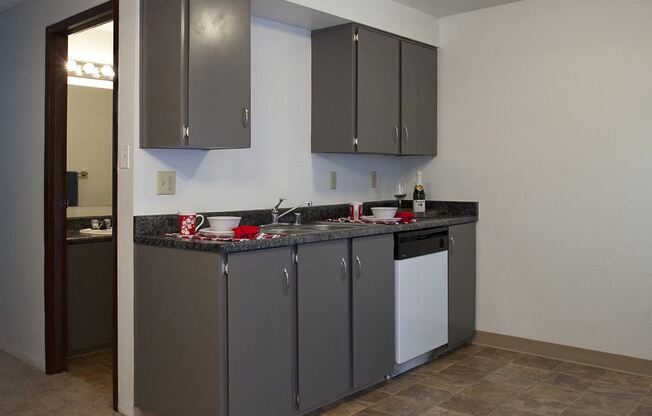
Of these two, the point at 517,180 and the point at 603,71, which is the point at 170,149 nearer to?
the point at 517,180

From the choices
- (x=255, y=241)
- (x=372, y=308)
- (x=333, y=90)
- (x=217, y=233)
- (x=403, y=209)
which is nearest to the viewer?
(x=255, y=241)

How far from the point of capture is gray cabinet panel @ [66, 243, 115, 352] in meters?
3.85

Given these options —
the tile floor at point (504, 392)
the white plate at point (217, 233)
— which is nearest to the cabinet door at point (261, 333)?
the white plate at point (217, 233)

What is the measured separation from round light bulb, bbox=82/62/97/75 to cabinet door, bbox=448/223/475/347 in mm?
2693

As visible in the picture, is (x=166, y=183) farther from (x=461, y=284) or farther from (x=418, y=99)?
(x=461, y=284)

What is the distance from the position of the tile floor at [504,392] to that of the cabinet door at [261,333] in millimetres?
413

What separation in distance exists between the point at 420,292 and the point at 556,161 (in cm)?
121

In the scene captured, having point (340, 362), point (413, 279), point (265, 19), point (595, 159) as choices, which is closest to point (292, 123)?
point (265, 19)

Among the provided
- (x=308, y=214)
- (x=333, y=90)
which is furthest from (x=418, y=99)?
(x=308, y=214)

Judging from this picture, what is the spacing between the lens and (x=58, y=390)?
3330 millimetres

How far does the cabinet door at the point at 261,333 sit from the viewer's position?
2508 mm

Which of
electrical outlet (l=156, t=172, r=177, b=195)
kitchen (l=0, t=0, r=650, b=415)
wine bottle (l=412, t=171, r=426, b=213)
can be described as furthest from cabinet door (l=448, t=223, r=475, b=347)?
electrical outlet (l=156, t=172, r=177, b=195)

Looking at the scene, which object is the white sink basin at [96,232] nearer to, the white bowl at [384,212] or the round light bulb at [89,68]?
the round light bulb at [89,68]

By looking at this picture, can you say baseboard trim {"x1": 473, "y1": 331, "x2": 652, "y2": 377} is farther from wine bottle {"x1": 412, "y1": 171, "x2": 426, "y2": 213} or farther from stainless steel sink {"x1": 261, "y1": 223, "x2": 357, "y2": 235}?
stainless steel sink {"x1": 261, "y1": 223, "x2": 357, "y2": 235}
